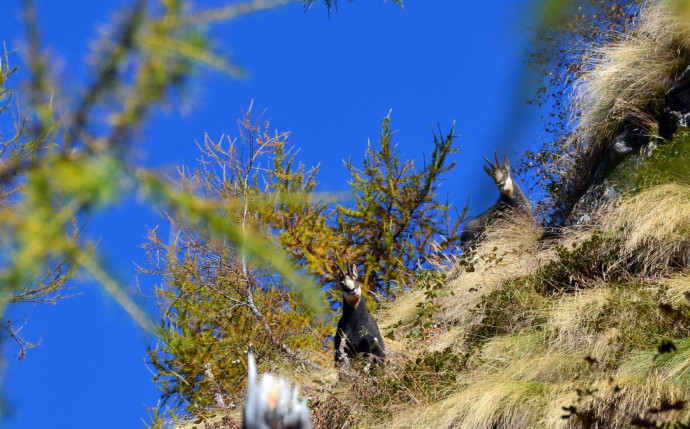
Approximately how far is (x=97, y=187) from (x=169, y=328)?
10975mm

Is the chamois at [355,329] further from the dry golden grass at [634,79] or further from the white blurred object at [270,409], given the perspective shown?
the white blurred object at [270,409]

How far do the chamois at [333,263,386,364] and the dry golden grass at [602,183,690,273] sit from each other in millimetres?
2738

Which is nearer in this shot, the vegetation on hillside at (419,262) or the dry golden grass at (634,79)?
the vegetation on hillside at (419,262)

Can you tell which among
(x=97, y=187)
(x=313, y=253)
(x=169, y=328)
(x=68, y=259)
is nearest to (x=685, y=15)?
(x=97, y=187)

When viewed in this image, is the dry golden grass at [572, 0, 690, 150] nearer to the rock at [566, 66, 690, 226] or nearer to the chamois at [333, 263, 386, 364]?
the rock at [566, 66, 690, 226]

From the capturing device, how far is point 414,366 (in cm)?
872

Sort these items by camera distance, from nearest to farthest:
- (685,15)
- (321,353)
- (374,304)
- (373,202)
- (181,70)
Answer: (685,15)
(181,70)
(321,353)
(374,304)
(373,202)

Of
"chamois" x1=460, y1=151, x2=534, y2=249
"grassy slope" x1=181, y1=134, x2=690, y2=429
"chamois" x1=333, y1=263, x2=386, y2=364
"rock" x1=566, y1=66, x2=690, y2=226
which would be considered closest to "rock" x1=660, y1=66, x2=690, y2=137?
"rock" x1=566, y1=66, x2=690, y2=226

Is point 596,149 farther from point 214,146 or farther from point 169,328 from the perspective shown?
point 169,328

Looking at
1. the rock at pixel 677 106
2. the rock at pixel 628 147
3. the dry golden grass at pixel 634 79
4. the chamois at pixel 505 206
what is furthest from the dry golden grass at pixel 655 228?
the chamois at pixel 505 206

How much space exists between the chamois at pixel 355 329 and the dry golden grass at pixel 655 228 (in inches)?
108

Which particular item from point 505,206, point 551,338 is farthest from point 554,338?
point 505,206

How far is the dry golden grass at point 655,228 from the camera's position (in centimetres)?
891

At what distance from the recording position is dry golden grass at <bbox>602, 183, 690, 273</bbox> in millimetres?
8914
